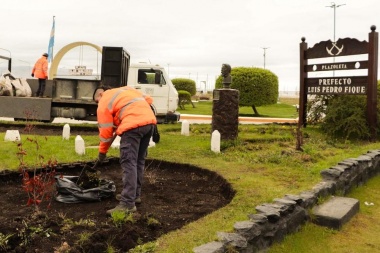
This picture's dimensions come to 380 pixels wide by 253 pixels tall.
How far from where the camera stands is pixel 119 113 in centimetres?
467

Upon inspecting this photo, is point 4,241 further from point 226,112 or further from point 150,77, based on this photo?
point 150,77

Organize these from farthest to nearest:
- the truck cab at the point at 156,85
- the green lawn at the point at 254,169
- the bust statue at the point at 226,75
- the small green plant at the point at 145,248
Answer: the truck cab at the point at 156,85 → the bust statue at the point at 226,75 → the green lawn at the point at 254,169 → the small green plant at the point at 145,248

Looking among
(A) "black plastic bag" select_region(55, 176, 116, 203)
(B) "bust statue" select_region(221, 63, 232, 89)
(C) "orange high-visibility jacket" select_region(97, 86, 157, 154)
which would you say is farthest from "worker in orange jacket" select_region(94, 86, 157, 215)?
(B) "bust statue" select_region(221, 63, 232, 89)

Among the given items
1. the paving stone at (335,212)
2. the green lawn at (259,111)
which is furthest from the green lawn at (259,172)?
the green lawn at (259,111)

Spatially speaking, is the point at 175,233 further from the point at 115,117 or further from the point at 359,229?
the point at 359,229

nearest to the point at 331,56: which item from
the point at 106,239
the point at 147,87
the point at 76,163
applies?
the point at 147,87

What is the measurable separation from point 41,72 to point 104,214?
36.3 ft

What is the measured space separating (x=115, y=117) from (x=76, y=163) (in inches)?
102

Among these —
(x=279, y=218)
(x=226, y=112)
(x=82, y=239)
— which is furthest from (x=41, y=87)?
(x=279, y=218)

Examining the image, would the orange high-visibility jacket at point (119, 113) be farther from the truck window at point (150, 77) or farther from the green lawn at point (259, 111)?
the green lawn at point (259, 111)

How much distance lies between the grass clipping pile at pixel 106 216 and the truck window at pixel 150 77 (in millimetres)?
8590

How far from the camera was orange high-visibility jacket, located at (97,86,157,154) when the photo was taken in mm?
4594

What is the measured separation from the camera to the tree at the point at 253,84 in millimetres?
22375

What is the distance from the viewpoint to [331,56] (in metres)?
12.4
